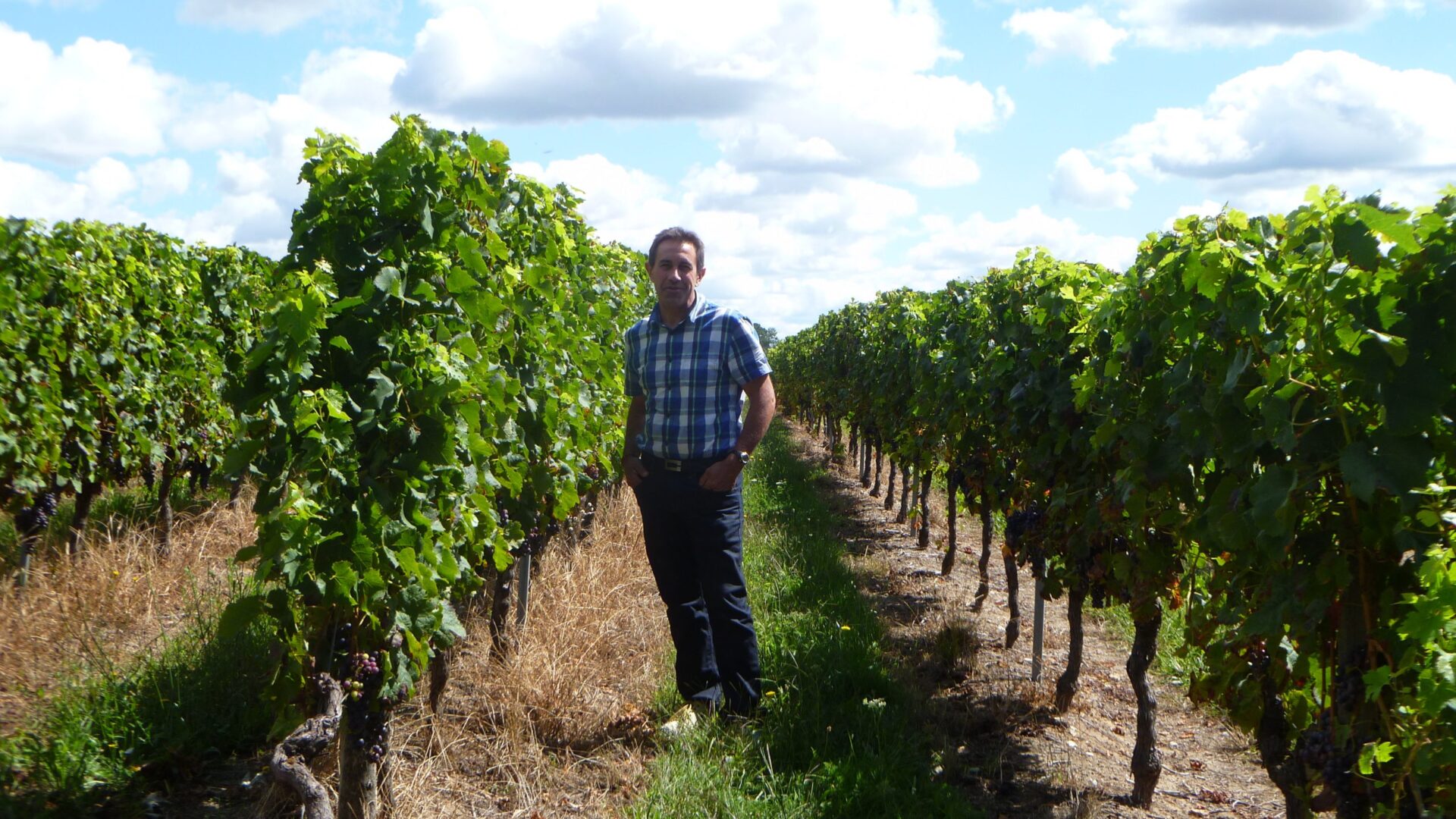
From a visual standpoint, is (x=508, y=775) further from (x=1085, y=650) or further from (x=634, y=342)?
(x=1085, y=650)

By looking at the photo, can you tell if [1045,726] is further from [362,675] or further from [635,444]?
[362,675]

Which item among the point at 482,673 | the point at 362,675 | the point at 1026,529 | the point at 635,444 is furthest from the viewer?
the point at 1026,529

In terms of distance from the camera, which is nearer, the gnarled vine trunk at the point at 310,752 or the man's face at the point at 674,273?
the gnarled vine trunk at the point at 310,752

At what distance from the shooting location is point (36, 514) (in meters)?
5.39

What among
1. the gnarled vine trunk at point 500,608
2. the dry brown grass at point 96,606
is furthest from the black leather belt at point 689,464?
the dry brown grass at point 96,606

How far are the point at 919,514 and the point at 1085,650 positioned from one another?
3569 mm

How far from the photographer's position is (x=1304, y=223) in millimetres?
2332

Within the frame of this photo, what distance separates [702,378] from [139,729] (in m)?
2.33

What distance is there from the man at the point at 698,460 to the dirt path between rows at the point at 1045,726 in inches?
37.5

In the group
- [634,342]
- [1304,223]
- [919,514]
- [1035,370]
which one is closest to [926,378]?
[919,514]

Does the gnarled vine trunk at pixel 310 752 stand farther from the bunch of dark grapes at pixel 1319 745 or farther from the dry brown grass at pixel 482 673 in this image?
the bunch of dark grapes at pixel 1319 745

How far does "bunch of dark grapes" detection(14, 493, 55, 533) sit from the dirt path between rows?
4.38m

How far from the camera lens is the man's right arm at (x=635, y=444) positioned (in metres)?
4.25

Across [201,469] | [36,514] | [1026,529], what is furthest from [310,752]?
[201,469]
